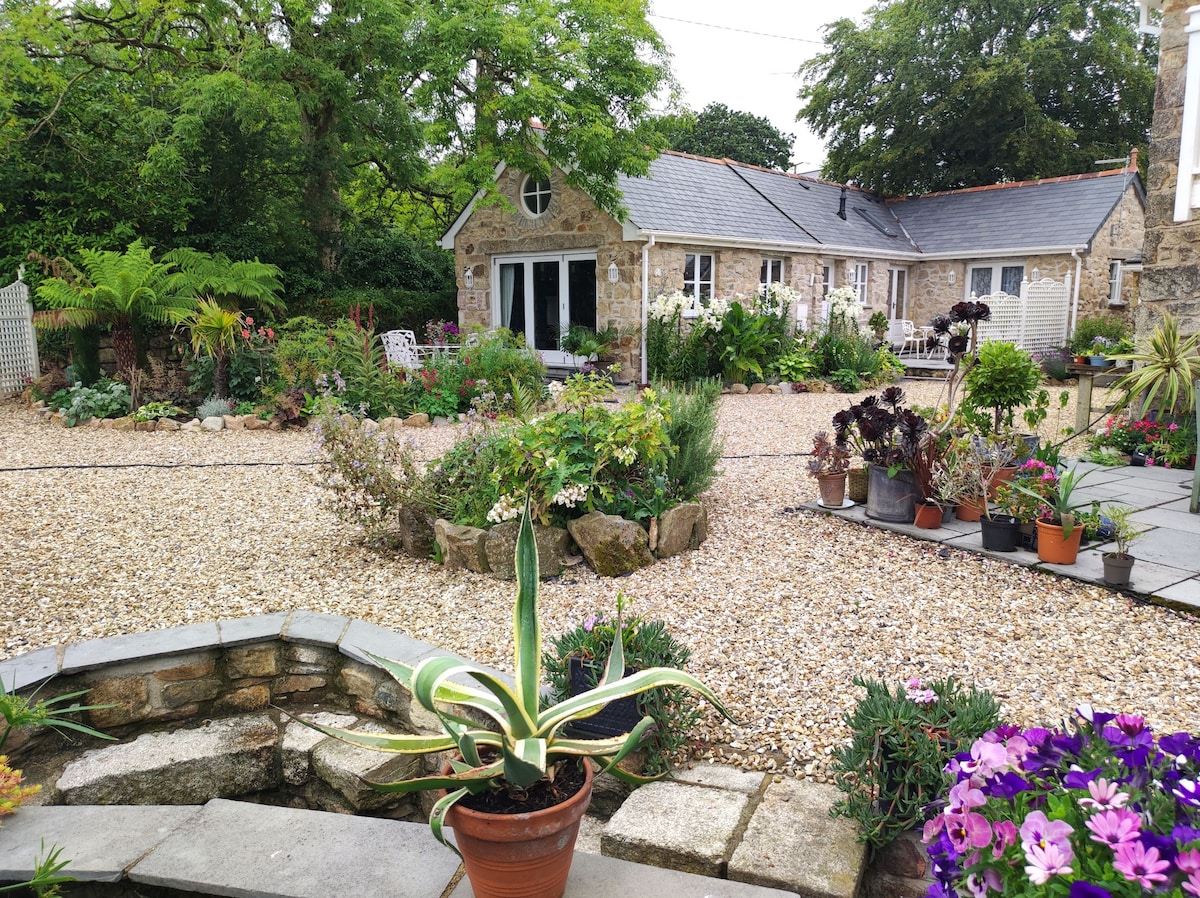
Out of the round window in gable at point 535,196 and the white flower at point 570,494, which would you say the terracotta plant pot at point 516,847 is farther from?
the round window in gable at point 535,196

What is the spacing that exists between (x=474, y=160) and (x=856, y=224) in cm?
925

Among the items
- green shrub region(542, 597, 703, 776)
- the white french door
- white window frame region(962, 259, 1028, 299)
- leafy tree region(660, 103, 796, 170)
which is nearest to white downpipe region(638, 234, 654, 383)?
the white french door

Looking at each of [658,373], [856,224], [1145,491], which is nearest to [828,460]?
[1145,491]

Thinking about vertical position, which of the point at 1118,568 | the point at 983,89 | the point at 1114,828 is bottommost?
the point at 1118,568

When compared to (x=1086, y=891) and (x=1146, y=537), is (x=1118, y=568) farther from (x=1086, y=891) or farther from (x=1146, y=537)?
(x=1086, y=891)

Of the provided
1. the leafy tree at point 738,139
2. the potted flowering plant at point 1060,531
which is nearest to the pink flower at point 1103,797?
the potted flowering plant at point 1060,531

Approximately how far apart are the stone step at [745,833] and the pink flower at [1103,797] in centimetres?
82

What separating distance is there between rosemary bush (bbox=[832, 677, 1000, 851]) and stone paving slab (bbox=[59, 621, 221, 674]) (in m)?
2.37

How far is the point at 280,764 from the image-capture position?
3.02m

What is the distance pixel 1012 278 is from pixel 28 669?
1767 centimetres

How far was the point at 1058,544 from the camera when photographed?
Answer: 417 centimetres

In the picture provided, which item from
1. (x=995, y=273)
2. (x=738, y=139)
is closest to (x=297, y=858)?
(x=995, y=273)

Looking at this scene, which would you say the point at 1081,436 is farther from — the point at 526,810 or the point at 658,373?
the point at 526,810

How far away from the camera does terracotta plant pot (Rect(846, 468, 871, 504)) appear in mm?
5406
